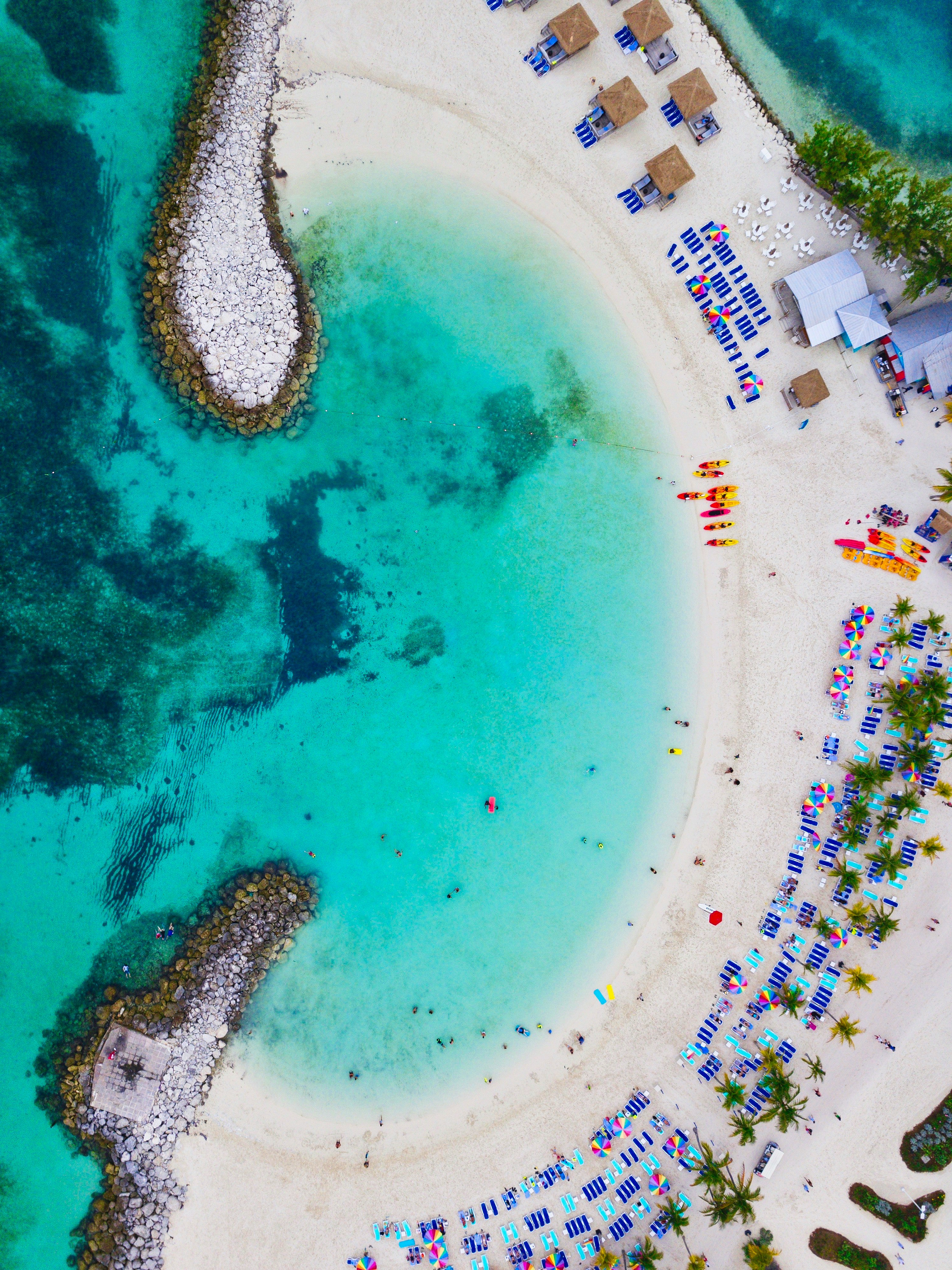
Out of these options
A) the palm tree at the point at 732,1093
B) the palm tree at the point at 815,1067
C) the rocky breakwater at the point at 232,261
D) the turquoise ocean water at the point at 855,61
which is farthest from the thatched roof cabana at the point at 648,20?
the palm tree at the point at 732,1093

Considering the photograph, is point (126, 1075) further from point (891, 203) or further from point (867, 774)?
point (891, 203)

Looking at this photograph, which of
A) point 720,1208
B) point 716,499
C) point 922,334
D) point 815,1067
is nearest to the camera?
point 720,1208

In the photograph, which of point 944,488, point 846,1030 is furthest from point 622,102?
point 846,1030

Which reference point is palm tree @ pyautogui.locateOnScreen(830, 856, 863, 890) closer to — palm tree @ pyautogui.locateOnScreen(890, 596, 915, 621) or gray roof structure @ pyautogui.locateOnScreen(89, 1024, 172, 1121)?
palm tree @ pyautogui.locateOnScreen(890, 596, 915, 621)

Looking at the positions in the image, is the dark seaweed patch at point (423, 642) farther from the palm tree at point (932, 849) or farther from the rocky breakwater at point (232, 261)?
the palm tree at point (932, 849)

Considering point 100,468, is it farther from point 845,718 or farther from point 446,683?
point 845,718

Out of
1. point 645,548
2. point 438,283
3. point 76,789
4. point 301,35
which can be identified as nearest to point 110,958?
point 76,789
